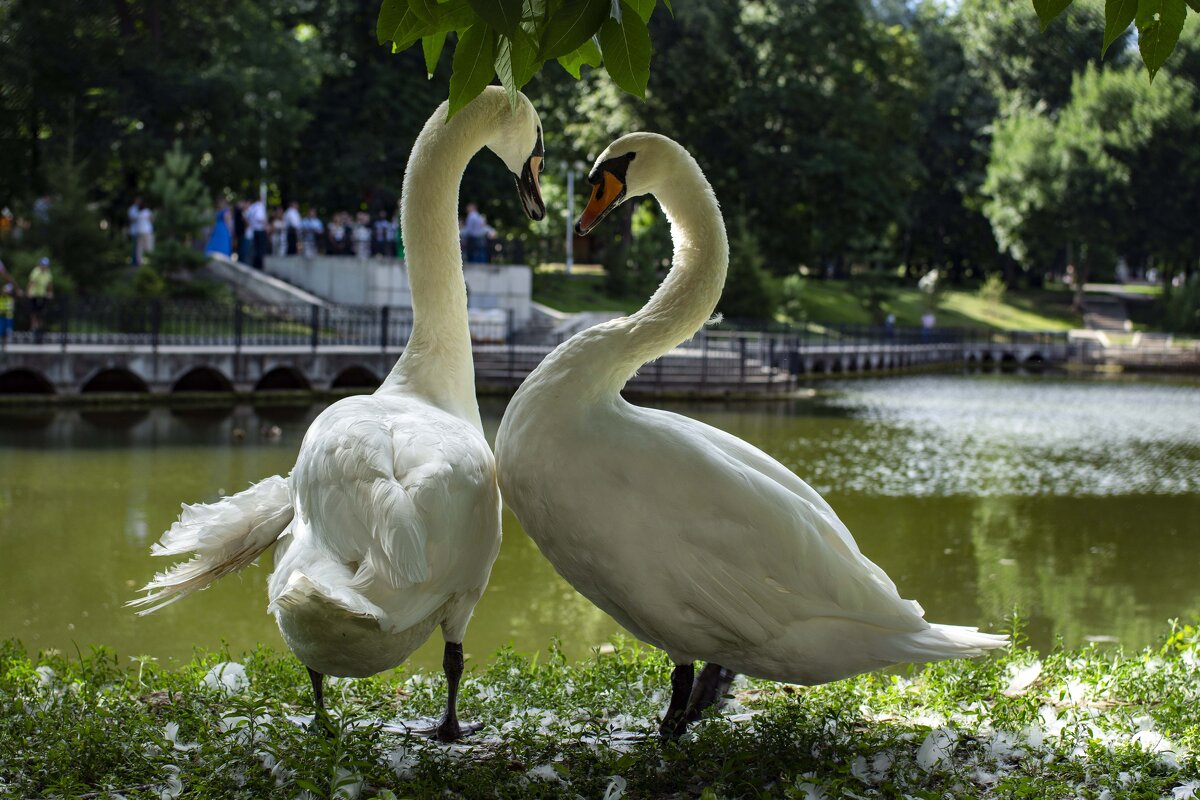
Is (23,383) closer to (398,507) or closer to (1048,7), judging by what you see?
(398,507)

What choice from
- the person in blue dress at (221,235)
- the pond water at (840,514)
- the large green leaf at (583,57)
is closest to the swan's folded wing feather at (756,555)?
the large green leaf at (583,57)

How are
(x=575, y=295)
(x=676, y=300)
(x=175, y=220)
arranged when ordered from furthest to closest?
(x=575, y=295)
(x=175, y=220)
(x=676, y=300)

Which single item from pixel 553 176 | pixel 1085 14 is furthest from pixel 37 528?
pixel 1085 14

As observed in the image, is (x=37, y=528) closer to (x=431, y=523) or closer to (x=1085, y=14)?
(x=431, y=523)

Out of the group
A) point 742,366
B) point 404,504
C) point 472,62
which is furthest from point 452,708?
point 742,366

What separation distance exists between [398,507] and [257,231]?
29863 mm

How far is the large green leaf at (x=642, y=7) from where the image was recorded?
292 centimetres

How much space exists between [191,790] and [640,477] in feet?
5.03

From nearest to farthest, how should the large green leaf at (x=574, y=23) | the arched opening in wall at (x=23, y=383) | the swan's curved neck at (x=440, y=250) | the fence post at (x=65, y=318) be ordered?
the large green leaf at (x=574, y=23)
the swan's curved neck at (x=440, y=250)
the fence post at (x=65, y=318)
the arched opening in wall at (x=23, y=383)

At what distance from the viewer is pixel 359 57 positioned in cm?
3859

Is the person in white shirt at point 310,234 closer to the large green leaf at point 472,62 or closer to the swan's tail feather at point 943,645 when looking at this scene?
the swan's tail feather at point 943,645

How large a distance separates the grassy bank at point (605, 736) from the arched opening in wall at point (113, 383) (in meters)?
18.4

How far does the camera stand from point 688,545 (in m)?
3.72

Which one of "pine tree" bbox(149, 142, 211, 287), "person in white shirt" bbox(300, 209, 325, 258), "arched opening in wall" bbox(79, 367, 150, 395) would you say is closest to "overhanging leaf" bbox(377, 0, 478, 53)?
"arched opening in wall" bbox(79, 367, 150, 395)
